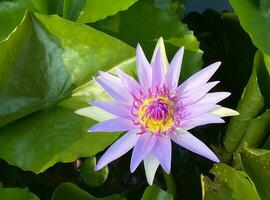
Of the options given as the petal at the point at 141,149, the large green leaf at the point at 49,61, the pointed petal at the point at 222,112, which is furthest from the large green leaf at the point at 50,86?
the pointed petal at the point at 222,112

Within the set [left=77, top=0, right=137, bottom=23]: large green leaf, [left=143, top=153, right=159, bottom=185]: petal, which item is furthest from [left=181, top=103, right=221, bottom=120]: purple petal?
[left=77, top=0, right=137, bottom=23]: large green leaf

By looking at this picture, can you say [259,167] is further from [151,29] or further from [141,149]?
[151,29]

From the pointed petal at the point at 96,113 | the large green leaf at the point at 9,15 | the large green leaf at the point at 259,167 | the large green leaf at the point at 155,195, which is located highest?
the large green leaf at the point at 9,15

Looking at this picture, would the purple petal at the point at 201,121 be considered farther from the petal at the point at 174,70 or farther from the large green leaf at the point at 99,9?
the large green leaf at the point at 99,9

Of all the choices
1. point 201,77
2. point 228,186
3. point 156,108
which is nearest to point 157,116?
point 156,108

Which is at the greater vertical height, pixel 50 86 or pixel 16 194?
pixel 50 86

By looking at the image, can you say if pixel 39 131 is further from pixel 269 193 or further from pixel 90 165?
pixel 269 193

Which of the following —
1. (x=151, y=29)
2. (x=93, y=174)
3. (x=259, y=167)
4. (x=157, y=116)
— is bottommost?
(x=93, y=174)
